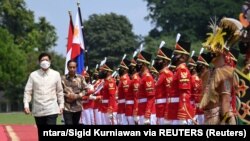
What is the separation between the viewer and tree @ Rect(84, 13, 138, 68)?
8626 centimetres

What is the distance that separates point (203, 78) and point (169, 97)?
463 centimetres

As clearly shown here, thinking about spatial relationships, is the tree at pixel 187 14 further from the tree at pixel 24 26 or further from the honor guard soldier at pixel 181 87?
the honor guard soldier at pixel 181 87

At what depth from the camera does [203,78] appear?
33.2 feet

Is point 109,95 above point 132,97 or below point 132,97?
above

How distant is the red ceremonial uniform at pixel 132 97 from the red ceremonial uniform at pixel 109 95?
2404 mm

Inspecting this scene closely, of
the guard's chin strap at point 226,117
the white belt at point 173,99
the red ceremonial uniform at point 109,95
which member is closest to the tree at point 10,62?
the red ceremonial uniform at point 109,95

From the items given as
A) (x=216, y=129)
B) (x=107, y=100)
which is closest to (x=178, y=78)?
(x=216, y=129)

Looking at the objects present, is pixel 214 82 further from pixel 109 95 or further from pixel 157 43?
pixel 157 43

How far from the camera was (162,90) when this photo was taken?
50.7 ft

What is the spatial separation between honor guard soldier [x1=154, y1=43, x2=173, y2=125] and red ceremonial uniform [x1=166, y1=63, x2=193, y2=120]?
381 mm

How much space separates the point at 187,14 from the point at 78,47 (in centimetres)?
5264

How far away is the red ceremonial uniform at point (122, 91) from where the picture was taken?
1916cm

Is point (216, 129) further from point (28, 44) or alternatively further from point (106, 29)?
point (106, 29)

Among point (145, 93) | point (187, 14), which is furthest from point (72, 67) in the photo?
point (187, 14)
